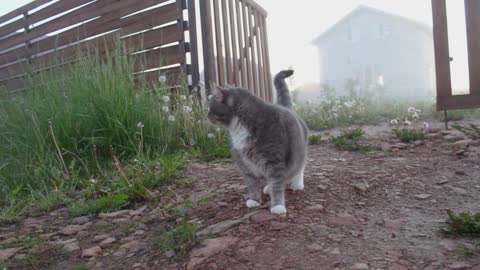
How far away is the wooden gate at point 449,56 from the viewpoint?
347cm

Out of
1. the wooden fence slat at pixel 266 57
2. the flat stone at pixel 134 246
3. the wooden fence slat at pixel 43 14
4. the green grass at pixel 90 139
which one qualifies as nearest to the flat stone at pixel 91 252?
the flat stone at pixel 134 246

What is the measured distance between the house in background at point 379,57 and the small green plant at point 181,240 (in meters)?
5.70

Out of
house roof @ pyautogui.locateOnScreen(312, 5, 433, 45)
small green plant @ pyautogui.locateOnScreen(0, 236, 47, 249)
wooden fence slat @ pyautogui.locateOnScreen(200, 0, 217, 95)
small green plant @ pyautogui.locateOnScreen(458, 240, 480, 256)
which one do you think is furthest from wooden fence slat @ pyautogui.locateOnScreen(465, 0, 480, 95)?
small green plant @ pyautogui.locateOnScreen(0, 236, 47, 249)

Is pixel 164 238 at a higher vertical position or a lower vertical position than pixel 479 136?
lower

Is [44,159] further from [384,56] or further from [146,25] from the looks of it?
[384,56]

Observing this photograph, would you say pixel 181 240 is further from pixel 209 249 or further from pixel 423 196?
pixel 423 196

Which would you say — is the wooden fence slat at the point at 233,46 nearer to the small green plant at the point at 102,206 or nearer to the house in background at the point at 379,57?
the house in background at the point at 379,57

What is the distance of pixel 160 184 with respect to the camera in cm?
253

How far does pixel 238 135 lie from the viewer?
2.04 m

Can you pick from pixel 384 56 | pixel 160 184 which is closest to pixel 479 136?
pixel 160 184

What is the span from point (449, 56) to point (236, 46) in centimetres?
266

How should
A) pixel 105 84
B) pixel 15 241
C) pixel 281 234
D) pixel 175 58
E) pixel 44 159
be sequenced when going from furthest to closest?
pixel 175 58 → pixel 105 84 → pixel 44 159 → pixel 15 241 → pixel 281 234

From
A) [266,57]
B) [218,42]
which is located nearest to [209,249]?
[218,42]

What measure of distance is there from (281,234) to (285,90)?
1.20 metres
